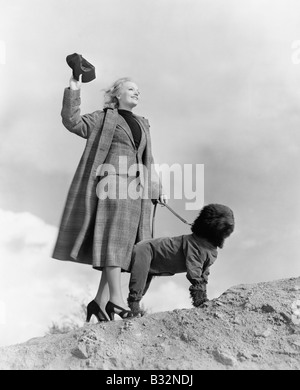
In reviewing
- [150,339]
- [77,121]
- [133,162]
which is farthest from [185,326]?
[77,121]

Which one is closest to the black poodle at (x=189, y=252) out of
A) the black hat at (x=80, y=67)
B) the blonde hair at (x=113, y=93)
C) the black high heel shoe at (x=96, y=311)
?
the black high heel shoe at (x=96, y=311)

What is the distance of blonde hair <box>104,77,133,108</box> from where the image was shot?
18.7 feet

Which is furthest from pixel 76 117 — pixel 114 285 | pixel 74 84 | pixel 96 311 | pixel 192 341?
pixel 192 341

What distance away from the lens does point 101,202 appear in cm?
525

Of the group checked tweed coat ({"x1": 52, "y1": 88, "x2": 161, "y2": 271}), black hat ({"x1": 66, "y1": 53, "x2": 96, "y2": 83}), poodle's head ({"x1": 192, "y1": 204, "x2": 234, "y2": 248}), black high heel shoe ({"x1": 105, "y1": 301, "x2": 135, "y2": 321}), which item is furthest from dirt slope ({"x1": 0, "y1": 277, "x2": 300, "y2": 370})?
black hat ({"x1": 66, "y1": 53, "x2": 96, "y2": 83})

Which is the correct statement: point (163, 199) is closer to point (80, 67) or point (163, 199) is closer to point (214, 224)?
point (214, 224)

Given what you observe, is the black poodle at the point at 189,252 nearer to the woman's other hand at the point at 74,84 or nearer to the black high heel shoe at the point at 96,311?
the black high heel shoe at the point at 96,311

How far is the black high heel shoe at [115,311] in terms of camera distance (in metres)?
4.97

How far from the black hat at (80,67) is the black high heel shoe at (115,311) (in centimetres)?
198

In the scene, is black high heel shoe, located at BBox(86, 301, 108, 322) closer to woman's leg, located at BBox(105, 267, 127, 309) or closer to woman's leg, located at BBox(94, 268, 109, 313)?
woman's leg, located at BBox(94, 268, 109, 313)

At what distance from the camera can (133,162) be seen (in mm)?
5434

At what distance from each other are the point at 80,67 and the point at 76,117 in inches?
17.4

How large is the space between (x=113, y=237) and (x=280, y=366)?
1742 mm
